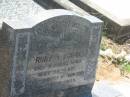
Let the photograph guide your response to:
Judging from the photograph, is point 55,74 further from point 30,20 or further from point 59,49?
point 30,20

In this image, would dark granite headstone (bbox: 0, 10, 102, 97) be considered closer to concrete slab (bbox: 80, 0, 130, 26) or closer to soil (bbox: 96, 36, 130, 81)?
soil (bbox: 96, 36, 130, 81)

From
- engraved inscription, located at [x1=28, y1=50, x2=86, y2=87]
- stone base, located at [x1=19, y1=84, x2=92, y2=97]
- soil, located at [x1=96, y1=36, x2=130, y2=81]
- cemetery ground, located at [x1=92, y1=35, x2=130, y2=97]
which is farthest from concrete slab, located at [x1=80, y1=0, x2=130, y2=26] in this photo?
engraved inscription, located at [x1=28, y1=50, x2=86, y2=87]

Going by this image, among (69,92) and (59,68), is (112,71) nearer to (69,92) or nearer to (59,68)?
(69,92)

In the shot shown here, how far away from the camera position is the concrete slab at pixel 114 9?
7.32 metres

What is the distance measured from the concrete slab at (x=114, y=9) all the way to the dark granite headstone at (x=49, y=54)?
2415 millimetres

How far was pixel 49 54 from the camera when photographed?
14.9 ft

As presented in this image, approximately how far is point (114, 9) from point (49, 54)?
3761 mm

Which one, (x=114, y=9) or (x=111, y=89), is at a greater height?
(x=114, y=9)

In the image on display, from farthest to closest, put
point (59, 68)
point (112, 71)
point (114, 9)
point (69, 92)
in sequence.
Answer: point (114, 9), point (112, 71), point (69, 92), point (59, 68)

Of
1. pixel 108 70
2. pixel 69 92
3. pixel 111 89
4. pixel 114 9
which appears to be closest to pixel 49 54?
pixel 69 92

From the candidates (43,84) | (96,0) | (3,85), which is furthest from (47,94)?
(96,0)

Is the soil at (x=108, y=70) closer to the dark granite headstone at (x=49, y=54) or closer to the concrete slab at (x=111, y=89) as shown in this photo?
the concrete slab at (x=111, y=89)

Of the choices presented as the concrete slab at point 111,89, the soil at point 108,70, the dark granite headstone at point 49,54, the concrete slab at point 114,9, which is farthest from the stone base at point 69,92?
the concrete slab at point 114,9

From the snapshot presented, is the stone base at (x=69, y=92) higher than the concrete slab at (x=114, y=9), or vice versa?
the concrete slab at (x=114, y=9)
